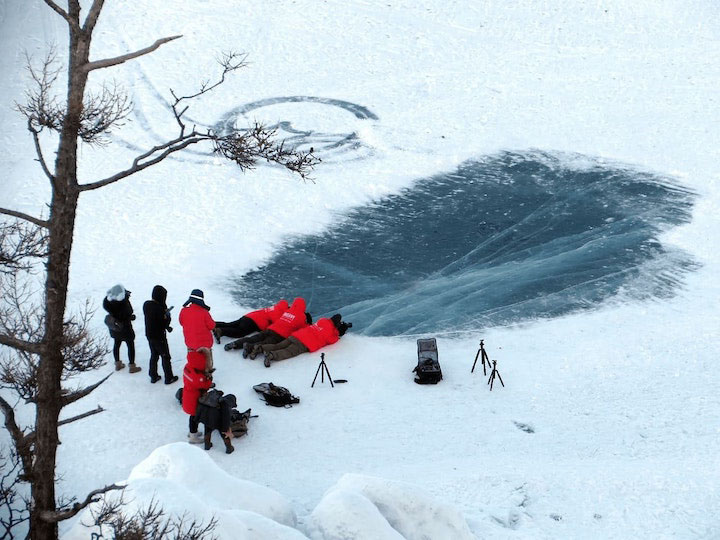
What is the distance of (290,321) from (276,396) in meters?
1.61

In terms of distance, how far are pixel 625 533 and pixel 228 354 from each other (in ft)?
19.0

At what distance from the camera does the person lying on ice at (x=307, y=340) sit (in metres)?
12.3

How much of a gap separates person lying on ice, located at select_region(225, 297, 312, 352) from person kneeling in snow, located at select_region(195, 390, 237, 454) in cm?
225

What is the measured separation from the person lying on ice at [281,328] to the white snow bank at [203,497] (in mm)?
3741

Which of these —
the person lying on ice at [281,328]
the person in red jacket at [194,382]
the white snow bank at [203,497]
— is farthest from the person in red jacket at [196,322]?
the white snow bank at [203,497]

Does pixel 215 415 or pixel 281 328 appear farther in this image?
pixel 281 328

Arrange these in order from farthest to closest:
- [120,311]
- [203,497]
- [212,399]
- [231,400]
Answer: [120,311]
[231,400]
[212,399]
[203,497]

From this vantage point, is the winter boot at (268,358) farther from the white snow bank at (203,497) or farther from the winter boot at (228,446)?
the white snow bank at (203,497)

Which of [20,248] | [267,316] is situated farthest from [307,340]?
[20,248]

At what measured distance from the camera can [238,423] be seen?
34.8ft

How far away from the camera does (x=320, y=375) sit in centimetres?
1219

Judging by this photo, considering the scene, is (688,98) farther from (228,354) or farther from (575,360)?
(228,354)

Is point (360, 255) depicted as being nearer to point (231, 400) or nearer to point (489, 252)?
point (489, 252)

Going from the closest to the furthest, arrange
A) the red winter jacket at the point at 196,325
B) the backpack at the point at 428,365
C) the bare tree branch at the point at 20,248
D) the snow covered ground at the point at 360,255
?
the bare tree branch at the point at 20,248 → the snow covered ground at the point at 360,255 → the red winter jacket at the point at 196,325 → the backpack at the point at 428,365
